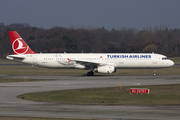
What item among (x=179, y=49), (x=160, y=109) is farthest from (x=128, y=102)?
(x=179, y=49)

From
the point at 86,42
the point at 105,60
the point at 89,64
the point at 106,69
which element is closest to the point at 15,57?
the point at 89,64

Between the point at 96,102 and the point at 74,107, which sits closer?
the point at 74,107

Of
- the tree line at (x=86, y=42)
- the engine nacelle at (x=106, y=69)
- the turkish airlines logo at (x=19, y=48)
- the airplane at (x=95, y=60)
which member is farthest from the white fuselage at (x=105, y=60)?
the tree line at (x=86, y=42)

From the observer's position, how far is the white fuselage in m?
49.8

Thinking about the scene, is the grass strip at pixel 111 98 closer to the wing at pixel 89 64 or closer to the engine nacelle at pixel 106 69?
the engine nacelle at pixel 106 69

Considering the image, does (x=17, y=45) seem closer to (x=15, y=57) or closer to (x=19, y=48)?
(x=19, y=48)

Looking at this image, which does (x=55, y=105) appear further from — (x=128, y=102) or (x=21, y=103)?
(x=128, y=102)

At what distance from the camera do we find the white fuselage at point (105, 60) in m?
49.8

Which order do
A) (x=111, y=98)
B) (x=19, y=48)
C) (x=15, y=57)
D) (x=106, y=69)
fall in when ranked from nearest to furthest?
(x=111, y=98) < (x=106, y=69) < (x=15, y=57) < (x=19, y=48)

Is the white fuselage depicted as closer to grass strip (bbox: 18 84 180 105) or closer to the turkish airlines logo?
the turkish airlines logo

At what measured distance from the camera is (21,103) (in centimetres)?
2203

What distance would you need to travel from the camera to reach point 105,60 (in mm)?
50125

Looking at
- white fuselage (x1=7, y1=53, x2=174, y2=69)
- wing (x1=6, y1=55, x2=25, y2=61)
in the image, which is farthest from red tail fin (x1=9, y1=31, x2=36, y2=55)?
wing (x1=6, y1=55, x2=25, y2=61)

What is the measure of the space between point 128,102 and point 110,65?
27.3 m
